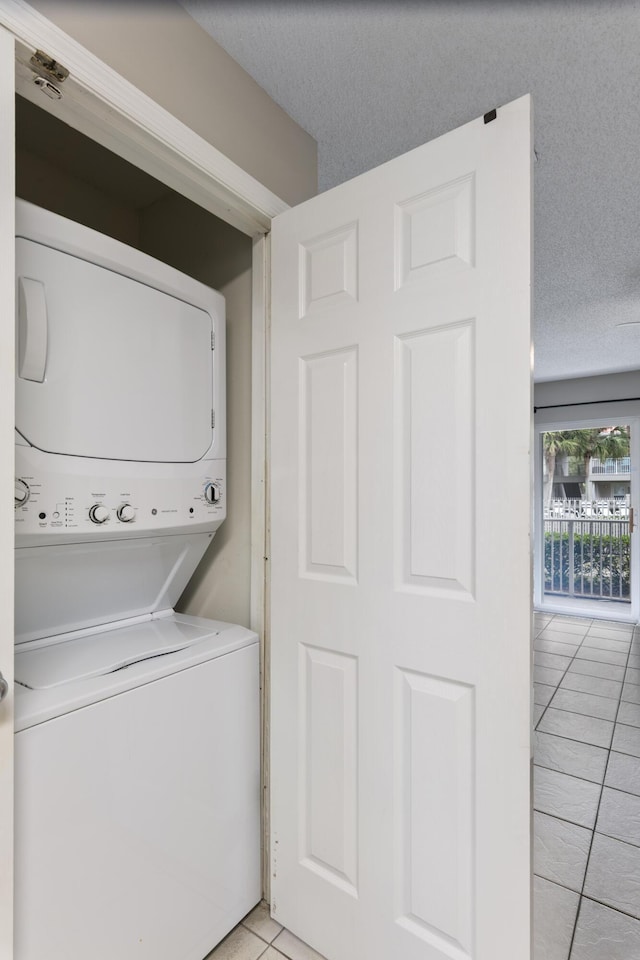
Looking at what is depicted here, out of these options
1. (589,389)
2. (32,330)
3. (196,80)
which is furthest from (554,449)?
(32,330)

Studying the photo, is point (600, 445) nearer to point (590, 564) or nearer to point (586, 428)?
point (586, 428)

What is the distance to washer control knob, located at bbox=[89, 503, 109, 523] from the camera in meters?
1.22

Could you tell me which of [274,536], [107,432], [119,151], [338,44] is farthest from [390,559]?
[338,44]

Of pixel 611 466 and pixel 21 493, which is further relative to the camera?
pixel 611 466

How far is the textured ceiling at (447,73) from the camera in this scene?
126cm

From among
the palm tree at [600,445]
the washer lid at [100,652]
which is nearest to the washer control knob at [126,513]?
the washer lid at [100,652]

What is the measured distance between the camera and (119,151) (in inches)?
49.2

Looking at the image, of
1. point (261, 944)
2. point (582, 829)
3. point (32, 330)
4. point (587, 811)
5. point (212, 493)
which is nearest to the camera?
point (32, 330)

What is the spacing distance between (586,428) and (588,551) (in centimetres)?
145

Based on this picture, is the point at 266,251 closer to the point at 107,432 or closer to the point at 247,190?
the point at 247,190

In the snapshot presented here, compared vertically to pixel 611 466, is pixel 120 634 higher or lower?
lower

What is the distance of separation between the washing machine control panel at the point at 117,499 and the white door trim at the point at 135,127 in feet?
2.49

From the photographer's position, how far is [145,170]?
4.31 ft
